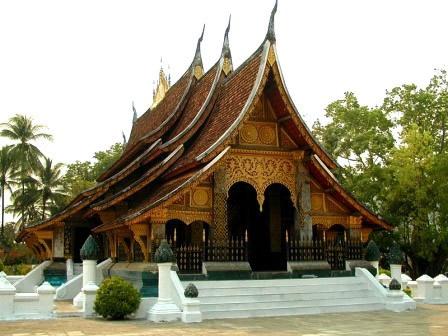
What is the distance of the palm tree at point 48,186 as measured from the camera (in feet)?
129

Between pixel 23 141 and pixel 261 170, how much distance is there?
30.9 metres

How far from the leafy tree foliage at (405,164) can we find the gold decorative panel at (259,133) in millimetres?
12141

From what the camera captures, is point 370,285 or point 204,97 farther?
point 204,97

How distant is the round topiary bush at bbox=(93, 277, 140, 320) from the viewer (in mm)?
10047

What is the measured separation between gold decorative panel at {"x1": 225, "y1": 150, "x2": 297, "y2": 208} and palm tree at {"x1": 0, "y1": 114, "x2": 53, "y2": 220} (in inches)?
1154

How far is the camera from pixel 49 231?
17656 mm

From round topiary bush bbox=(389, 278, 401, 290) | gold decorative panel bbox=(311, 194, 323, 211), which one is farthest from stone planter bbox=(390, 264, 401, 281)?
gold decorative panel bbox=(311, 194, 323, 211)

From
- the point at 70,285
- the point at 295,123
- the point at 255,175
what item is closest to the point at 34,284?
the point at 70,285

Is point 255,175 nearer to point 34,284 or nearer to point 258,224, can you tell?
point 258,224

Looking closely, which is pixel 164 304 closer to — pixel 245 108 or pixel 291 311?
pixel 291 311

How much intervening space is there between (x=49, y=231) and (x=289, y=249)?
27.7ft

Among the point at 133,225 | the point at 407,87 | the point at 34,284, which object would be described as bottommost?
the point at 34,284

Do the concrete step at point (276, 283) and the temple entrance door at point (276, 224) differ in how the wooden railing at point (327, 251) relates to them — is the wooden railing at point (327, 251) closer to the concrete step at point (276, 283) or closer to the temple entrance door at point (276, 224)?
the concrete step at point (276, 283)

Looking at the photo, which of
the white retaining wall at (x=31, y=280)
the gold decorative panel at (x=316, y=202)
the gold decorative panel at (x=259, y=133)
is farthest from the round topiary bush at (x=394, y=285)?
the white retaining wall at (x=31, y=280)
